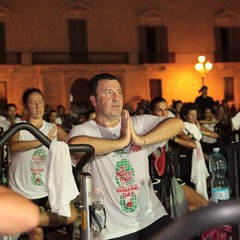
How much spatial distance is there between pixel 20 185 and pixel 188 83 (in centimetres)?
2811

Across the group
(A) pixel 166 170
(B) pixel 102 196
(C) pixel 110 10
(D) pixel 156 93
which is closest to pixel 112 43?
(C) pixel 110 10

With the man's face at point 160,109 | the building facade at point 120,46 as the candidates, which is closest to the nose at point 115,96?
the man's face at point 160,109

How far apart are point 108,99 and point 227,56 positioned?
103 ft

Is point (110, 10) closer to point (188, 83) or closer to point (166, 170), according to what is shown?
point (188, 83)

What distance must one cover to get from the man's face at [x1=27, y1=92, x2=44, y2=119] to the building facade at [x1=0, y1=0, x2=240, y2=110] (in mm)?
23764

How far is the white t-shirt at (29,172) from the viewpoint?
201 inches

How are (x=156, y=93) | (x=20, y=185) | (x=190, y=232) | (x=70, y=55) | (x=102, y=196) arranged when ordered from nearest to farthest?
(x=190, y=232)
(x=102, y=196)
(x=20, y=185)
(x=70, y=55)
(x=156, y=93)

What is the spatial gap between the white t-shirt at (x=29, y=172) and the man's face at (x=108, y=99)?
5.18ft

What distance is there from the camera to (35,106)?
5266 mm

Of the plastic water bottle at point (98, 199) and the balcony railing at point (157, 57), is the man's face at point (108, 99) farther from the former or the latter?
the balcony railing at point (157, 57)

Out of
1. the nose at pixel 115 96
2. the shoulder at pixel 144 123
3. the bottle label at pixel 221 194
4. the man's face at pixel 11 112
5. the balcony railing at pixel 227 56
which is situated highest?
the balcony railing at pixel 227 56

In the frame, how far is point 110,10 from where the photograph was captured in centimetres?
3103

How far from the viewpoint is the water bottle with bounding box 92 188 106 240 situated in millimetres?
3158

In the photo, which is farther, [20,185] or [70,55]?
[70,55]
